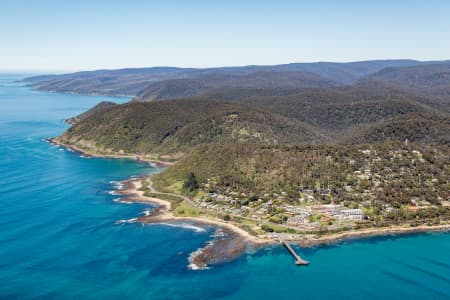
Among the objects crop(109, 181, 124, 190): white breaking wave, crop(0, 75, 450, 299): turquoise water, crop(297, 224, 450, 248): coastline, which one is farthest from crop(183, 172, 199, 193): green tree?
crop(297, 224, 450, 248): coastline

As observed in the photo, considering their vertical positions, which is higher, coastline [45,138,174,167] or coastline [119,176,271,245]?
coastline [119,176,271,245]

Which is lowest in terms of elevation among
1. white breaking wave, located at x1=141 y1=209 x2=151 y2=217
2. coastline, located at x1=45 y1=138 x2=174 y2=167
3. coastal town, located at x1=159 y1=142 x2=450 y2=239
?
coastline, located at x1=45 y1=138 x2=174 y2=167

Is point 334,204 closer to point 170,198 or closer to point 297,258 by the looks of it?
point 297,258

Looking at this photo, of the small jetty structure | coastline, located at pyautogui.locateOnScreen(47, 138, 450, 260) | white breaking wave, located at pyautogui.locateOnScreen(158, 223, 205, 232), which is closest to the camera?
the small jetty structure

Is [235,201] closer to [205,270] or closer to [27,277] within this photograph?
[205,270]

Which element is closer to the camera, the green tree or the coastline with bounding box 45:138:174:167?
the green tree

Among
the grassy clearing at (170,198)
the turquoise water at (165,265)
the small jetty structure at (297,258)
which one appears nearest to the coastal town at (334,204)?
the grassy clearing at (170,198)

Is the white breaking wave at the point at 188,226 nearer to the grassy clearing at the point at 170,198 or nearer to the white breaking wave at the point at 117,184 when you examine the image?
the grassy clearing at the point at 170,198

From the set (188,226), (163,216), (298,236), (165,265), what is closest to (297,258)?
(298,236)

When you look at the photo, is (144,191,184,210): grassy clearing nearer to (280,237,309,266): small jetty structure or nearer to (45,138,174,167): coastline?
(280,237,309,266): small jetty structure

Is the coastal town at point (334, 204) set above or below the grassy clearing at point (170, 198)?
above
